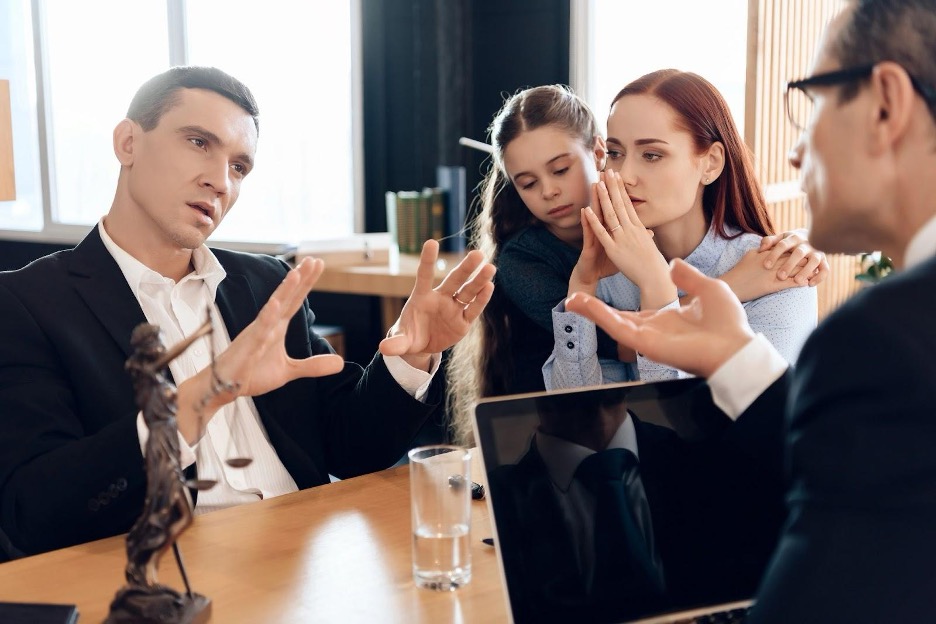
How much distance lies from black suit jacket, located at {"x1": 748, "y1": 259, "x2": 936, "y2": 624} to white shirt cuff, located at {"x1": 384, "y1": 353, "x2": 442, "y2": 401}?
0.99m

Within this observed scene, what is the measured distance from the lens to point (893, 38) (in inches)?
35.9

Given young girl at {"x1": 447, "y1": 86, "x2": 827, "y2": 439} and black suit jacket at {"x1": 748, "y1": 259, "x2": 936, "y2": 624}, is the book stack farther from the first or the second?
black suit jacket at {"x1": 748, "y1": 259, "x2": 936, "y2": 624}

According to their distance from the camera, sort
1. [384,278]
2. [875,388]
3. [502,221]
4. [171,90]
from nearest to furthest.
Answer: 1. [875,388]
2. [171,90]
3. [502,221]
4. [384,278]

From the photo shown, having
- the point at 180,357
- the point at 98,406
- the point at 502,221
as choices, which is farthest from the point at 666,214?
the point at 98,406

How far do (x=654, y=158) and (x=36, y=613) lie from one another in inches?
50.4

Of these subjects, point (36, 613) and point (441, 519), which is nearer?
point (36, 613)

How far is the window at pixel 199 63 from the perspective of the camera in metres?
4.87

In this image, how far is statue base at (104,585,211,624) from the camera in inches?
41.6

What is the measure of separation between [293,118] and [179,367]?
3379 millimetres

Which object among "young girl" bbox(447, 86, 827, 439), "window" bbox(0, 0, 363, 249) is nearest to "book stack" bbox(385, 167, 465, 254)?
"window" bbox(0, 0, 363, 249)

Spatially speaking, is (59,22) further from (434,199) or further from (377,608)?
(377,608)

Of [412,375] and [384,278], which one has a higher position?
[412,375]

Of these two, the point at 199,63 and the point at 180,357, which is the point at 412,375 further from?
the point at 199,63

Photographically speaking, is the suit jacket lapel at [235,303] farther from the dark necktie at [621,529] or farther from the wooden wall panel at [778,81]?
the wooden wall panel at [778,81]
